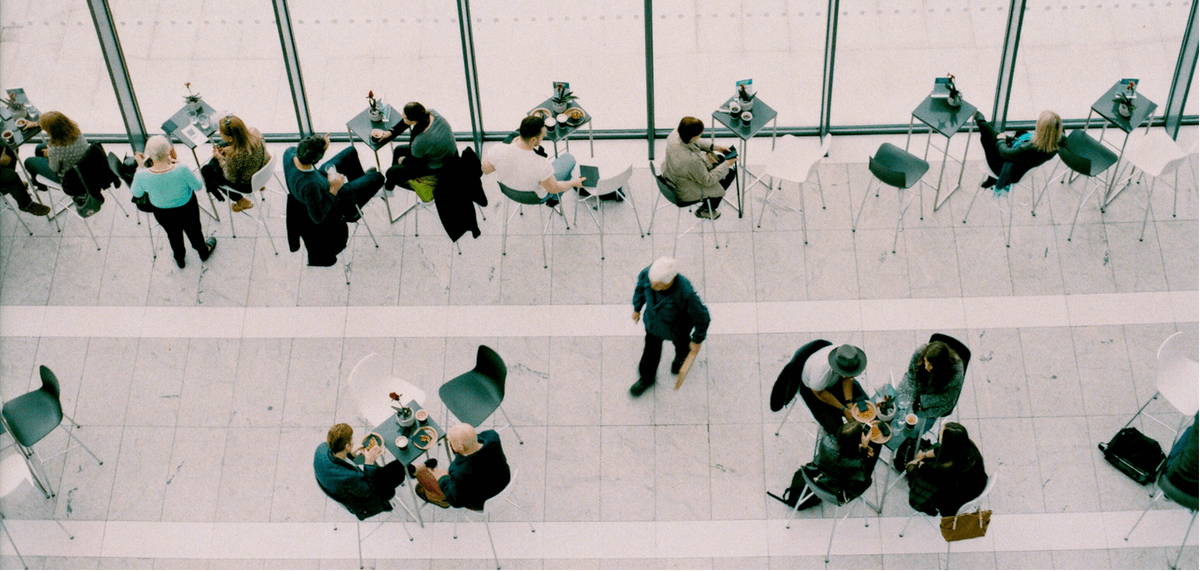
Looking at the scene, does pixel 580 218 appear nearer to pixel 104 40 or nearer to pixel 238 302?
pixel 238 302

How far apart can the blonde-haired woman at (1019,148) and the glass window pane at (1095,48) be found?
1305mm

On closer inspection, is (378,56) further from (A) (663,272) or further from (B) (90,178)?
(A) (663,272)

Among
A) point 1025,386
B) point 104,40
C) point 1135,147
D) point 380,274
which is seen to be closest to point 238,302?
point 380,274

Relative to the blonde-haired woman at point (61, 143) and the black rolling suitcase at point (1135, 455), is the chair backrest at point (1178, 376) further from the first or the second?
the blonde-haired woman at point (61, 143)

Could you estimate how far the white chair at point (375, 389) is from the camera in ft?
23.6

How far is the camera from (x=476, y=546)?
7219mm

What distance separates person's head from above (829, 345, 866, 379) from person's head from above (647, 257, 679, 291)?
1119 millimetres

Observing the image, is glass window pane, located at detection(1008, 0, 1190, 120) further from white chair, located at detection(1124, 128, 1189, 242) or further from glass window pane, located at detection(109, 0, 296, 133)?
glass window pane, located at detection(109, 0, 296, 133)

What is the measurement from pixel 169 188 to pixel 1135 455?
685 centimetres

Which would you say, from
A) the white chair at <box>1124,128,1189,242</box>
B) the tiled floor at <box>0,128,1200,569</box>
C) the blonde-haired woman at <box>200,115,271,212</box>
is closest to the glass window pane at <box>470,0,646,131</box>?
the tiled floor at <box>0,128,1200,569</box>

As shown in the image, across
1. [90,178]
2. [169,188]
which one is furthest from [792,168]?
[90,178]

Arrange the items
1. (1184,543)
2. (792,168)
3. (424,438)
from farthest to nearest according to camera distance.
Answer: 1. (792,168)
2. (1184,543)
3. (424,438)

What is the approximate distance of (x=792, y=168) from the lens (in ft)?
27.1

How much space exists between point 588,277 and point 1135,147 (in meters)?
4.28
